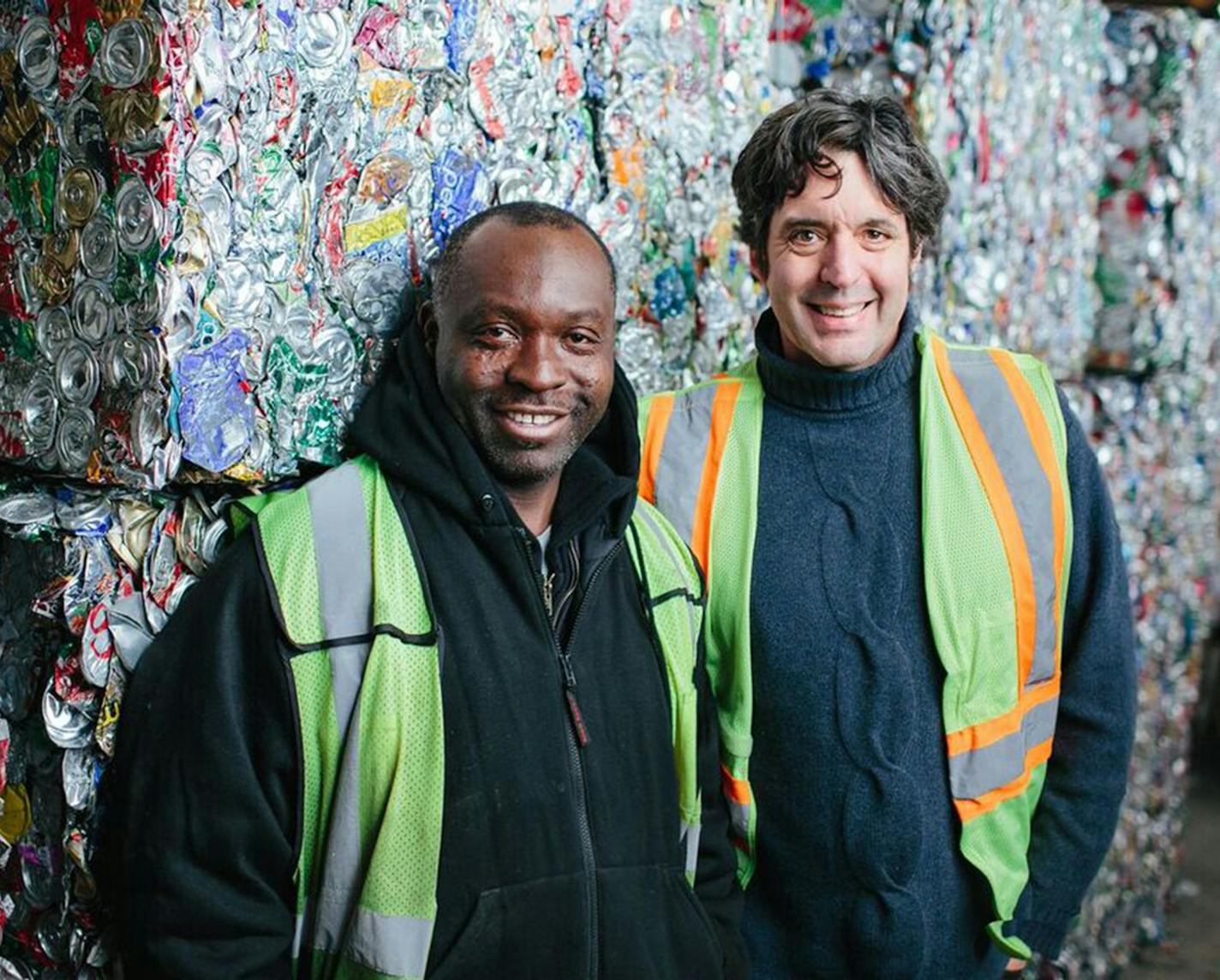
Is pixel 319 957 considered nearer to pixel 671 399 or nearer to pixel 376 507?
pixel 376 507

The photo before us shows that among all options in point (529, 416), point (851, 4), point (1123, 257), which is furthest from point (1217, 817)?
point (529, 416)

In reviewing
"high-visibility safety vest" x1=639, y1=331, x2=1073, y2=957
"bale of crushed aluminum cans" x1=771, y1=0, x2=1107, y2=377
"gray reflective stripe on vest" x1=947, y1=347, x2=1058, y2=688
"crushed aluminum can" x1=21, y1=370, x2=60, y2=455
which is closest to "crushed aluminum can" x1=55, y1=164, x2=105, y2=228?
"crushed aluminum can" x1=21, y1=370, x2=60, y2=455

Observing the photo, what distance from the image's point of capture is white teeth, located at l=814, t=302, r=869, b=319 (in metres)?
2.28

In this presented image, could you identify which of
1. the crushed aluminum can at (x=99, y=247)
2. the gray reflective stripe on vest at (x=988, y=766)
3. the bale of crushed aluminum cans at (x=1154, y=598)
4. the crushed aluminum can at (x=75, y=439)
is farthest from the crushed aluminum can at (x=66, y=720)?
the bale of crushed aluminum cans at (x=1154, y=598)

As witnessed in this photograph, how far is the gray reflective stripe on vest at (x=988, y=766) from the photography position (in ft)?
7.63

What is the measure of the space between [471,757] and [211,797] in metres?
0.35

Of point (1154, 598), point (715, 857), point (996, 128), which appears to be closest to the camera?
point (715, 857)

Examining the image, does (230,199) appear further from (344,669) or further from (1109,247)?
(1109,247)

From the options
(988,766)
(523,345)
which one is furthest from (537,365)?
(988,766)

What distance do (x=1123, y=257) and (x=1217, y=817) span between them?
3476 millimetres

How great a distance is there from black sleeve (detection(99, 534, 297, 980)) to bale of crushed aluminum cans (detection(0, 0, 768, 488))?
26 cm

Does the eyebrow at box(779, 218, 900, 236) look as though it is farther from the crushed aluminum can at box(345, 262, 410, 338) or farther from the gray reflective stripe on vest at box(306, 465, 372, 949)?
the gray reflective stripe on vest at box(306, 465, 372, 949)

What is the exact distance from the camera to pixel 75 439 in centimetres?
195

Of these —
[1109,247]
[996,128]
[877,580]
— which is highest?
[996,128]
